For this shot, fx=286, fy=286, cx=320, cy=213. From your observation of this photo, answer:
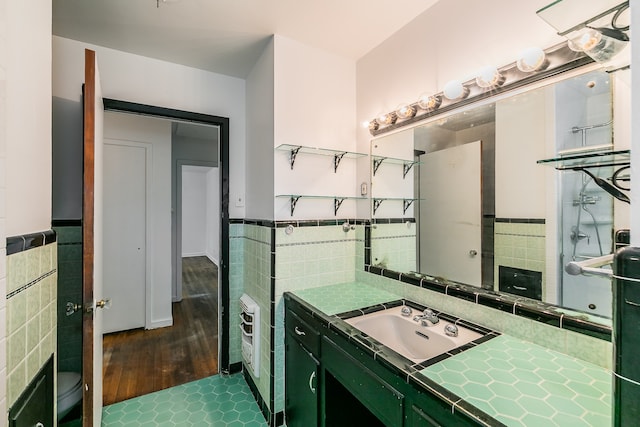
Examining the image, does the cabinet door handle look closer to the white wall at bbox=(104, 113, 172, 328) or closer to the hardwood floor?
the hardwood floor

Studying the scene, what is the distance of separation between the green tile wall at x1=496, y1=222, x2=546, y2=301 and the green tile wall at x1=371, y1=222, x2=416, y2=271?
0.50 metres

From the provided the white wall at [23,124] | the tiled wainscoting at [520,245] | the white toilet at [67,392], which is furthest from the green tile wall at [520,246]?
the white toilet at [67,392]

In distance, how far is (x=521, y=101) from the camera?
3.95ft

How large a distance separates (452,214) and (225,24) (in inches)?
68.8

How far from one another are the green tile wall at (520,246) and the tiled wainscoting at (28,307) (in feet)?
5.70

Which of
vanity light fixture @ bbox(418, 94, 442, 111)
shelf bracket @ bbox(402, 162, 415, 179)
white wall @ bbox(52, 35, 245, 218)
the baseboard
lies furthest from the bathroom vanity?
the baseboard

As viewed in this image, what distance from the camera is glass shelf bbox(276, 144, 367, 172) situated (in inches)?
72.7

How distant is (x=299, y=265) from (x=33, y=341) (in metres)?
1.23

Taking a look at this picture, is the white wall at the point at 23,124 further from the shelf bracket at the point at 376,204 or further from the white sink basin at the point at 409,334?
the shelf bracket at the point at 376,204

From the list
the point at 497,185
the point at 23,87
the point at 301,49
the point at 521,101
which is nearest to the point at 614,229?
the point at 497,185

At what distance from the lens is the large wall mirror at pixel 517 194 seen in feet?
3.23

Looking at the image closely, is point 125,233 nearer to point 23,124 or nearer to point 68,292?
point 68,292

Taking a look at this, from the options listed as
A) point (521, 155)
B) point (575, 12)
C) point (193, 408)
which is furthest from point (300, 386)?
point (575, 12)

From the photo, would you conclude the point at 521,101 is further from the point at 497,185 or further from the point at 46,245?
the point at 46,245
